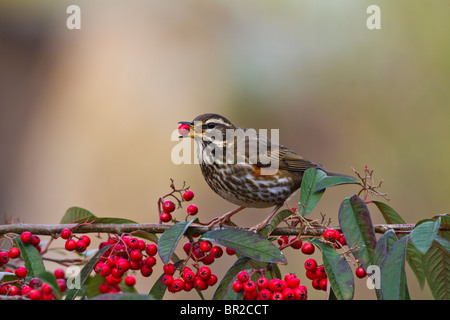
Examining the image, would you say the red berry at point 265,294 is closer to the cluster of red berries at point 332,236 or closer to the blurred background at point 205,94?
the cluster of red berries at point 332,236

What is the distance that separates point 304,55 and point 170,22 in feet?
5.18

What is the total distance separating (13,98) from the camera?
18.6 ft

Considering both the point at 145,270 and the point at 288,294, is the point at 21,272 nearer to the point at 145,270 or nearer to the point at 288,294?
the point at 145,270

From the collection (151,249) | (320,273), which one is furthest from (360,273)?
(151,249)

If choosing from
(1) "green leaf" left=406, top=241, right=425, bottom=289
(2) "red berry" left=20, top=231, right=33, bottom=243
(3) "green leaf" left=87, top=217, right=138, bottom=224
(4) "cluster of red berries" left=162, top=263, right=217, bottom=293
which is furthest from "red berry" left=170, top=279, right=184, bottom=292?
(1) "green leaf" left=406, top=241, right=425, bottom=289

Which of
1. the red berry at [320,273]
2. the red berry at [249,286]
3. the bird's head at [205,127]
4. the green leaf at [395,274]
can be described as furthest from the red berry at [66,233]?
the green leaf at [395,274]

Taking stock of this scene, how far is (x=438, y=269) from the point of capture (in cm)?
176

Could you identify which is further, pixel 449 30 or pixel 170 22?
pixel 170 22

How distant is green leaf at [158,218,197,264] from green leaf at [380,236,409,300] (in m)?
0.69

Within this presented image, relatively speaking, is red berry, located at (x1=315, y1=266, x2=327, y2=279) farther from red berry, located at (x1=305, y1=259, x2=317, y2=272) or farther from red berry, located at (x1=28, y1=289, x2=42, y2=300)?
red berry, located at (x1=28, y1=289, x2=42, y2=300)

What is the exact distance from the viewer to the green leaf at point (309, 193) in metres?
1.95

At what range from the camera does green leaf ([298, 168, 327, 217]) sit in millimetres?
1948
